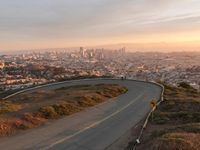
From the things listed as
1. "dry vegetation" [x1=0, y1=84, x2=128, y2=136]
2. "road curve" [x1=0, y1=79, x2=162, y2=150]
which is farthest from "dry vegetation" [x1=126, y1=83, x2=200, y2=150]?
"dry vegetation" [x1=0, y1=84, x2=128, y2=136]

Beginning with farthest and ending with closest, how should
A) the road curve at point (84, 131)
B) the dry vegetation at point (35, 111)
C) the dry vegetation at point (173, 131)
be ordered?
1. the dry vegetation at point (35, 111)
2. the road curve at point (84, 131)
3. the dry vegetation at point (173, 131)

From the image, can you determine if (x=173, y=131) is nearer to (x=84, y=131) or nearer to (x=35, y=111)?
(x=84, y=131)

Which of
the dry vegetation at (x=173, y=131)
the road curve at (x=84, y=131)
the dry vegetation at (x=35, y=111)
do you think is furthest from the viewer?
the dry vegetation at (x=35, y=111)

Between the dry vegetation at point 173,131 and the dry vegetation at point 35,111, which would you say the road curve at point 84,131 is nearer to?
the dry vegetation at point 35,111

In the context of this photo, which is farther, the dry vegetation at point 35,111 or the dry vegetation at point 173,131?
the dry vegetation at point 35,111

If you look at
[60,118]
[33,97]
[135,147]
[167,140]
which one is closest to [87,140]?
[135,147]

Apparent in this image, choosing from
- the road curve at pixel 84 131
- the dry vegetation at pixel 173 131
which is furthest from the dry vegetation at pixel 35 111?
the dry vegetation at pixel 173 131

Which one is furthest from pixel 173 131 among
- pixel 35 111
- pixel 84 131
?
pixel 35 111

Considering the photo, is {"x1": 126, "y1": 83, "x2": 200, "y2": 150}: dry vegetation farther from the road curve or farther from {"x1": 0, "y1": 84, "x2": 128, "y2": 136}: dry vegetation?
{"x1": 0, "y1": 84, "x2": 128, "y2": 136}: dry vegetation

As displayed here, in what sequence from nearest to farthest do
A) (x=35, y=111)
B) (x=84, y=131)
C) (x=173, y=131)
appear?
(x=173, y=131), (x=84, y=131), (x=35, y=111)
